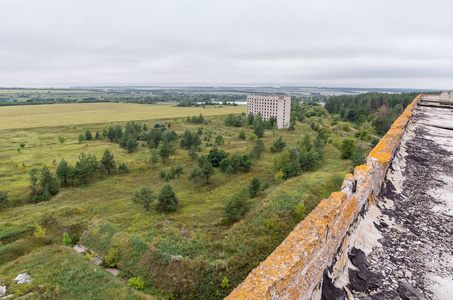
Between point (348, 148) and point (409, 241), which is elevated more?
point (409, 241)

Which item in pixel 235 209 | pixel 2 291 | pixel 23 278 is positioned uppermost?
pixel 235 209

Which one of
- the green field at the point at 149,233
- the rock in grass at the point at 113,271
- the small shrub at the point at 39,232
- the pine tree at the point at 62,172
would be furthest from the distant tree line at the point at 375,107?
the small shrub at the point at 39,232

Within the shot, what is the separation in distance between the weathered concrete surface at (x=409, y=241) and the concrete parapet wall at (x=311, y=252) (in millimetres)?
292

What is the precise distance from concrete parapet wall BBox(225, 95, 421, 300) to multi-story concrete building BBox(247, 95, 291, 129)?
311ft

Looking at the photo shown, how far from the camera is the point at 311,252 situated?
3.63 m

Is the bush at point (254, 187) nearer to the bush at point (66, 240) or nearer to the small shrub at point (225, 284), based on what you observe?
the small shrub at point (225, 284)

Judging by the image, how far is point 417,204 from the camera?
5.08m

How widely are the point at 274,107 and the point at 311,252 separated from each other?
100780 millimetres

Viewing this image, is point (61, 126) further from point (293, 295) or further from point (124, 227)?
point (293, 295)

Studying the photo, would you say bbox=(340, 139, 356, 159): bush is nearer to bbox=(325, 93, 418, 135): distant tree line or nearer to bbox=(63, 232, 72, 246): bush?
bbox=(325, 93, 418, 135): distant tree line

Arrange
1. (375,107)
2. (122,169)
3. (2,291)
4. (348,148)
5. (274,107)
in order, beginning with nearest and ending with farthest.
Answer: (2,291)
(122,169)
(348,148)
(274,107)
(375,107)

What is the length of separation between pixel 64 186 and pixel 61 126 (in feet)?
218

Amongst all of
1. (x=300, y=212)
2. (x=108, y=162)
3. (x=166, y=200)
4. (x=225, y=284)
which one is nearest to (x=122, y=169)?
(x=108, y=162)

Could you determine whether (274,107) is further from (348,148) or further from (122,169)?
(122,169)
